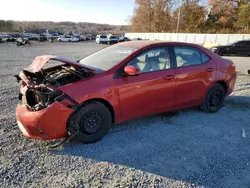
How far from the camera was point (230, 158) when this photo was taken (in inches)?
125

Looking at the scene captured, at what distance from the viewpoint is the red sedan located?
3170mm

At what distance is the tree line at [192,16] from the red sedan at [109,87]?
36.3 m

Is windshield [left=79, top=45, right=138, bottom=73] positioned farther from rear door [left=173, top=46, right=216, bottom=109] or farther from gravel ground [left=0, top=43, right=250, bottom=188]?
gravel ground [left=0, top=43, right=250, bottom=188]

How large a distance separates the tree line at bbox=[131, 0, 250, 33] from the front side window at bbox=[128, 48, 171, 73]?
36.7 metres

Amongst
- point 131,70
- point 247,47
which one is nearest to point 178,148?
point 131,70

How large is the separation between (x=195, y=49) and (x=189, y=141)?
78.6 inches

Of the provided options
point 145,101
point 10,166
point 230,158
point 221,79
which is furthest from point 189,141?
point 10,166

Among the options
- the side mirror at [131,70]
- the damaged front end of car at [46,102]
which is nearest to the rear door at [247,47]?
the side mirror at [131,70]

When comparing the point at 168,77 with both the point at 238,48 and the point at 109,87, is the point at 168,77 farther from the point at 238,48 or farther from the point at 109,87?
the point at 238,48

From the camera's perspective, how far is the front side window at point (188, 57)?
4.27 metres

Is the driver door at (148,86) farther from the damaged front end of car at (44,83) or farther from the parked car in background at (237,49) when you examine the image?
the parked car in background at (237,49)

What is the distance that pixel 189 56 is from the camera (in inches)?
176

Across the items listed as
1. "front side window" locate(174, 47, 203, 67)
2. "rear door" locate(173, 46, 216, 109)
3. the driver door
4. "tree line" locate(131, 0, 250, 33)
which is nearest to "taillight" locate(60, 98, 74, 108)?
the driver door

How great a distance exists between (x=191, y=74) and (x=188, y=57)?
36 centimetres
